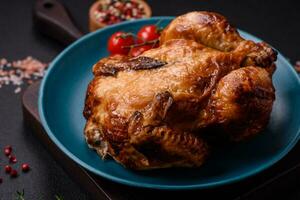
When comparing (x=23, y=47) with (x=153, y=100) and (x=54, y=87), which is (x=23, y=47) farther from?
(x=153, y=100)

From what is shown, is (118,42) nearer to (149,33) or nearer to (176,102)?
(149,33)

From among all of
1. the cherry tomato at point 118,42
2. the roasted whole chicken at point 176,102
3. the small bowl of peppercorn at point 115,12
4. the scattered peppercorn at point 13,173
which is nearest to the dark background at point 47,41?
the scattered peppercorn at point 13,173

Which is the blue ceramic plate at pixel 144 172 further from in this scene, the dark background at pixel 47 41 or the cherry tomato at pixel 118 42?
the dark background at pixel 47 41

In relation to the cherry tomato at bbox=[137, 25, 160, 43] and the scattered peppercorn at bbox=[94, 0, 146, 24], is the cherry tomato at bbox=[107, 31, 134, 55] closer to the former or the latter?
the cherry tomato at bbox=[137, 25, 160, 43]

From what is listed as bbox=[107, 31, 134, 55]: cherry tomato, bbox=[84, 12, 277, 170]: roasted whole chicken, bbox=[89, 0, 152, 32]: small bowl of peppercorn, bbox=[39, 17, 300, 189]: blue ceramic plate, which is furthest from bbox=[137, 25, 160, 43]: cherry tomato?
bbox=[84, 12, 277, 170]: roasted whole chicken

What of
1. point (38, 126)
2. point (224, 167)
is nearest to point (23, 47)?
point (38, 126)
